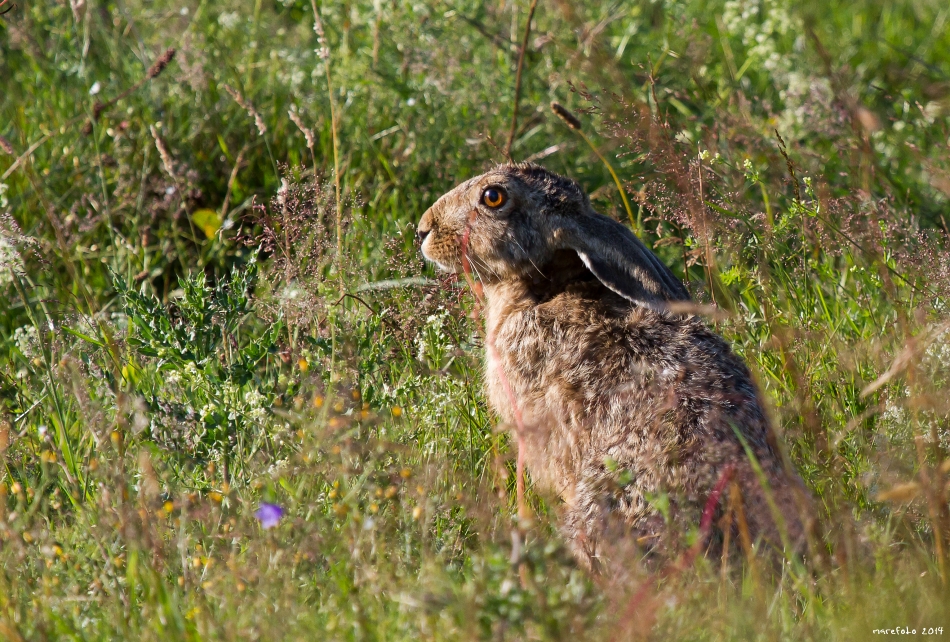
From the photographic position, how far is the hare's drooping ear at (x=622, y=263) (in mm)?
3570

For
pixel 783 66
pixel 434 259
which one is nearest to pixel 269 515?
pixel 434 259

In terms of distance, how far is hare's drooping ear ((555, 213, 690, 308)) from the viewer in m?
3.57

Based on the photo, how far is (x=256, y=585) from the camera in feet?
8.92

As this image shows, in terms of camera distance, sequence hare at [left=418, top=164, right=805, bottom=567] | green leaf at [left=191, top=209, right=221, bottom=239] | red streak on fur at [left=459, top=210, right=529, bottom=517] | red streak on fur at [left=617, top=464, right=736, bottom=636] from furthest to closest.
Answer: green leaf at [left=191, top=209, right=221, bottom=239]
red streak on fur at [left=459, top=210, right=529, bottom=517]
hare at [left=418, top=164, right=805, bottom=567]
red streak on fur at [left=617, top=464, right=736, bottom=636]

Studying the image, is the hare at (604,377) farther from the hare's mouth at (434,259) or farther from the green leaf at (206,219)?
the green leaf at (206,219)

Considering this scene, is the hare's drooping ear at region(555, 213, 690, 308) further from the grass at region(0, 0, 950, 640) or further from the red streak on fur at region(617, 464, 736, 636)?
the red streak on fur at region(617, 464, 736, 636)

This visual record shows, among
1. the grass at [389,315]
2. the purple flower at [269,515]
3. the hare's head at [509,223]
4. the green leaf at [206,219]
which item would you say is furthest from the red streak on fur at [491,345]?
the green leaf at [206,219]

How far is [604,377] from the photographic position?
361cm

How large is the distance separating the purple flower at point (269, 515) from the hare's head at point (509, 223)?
1.46m

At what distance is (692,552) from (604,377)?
3.62 ft

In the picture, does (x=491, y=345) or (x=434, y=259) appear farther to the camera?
(x=434, y=259)

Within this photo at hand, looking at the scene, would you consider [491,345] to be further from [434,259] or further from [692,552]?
[692,552]

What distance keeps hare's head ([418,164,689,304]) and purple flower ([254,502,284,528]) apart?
146cm


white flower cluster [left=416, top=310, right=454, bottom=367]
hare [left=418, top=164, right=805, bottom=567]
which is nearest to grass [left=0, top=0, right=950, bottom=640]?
white flower cluster [left=416, top=310, right=454, bottom=367]
